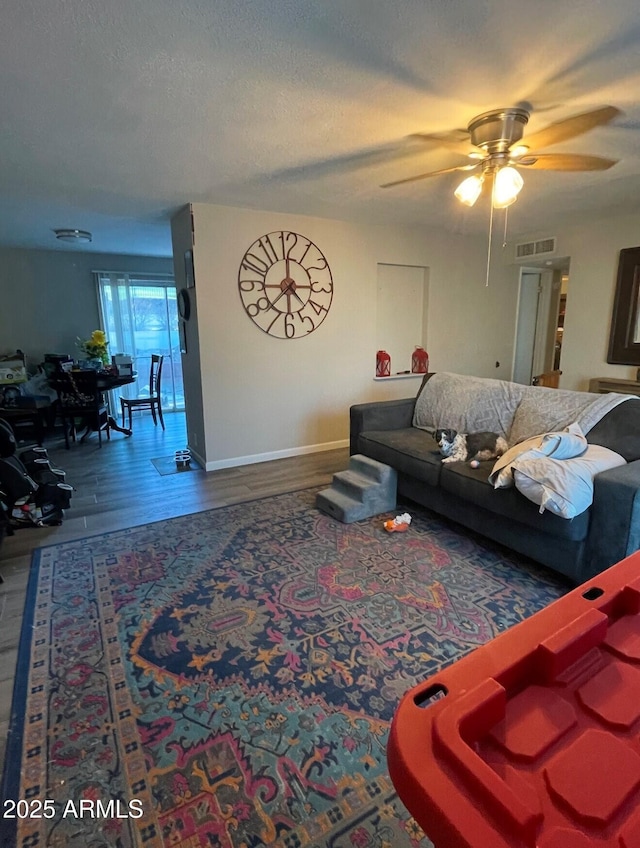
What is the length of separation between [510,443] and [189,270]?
9.83 feet

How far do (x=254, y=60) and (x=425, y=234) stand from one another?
3643 mm

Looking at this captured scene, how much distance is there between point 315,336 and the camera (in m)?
4.52

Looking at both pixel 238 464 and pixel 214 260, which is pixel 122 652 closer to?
pixel 238 464

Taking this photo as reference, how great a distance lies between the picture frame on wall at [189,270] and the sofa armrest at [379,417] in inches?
70.7

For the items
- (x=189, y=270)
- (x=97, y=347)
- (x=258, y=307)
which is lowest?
(x=97, y=347)

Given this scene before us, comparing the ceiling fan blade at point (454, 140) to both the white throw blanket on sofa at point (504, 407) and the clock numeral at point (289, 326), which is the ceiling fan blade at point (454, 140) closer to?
the white throw blanket on sofa at point (504, 407)

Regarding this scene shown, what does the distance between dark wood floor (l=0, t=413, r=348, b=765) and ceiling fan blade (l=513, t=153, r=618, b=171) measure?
2.67m

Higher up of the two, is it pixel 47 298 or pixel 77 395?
pixel 47 298

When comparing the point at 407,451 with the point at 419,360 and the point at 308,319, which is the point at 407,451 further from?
the point at 419,360

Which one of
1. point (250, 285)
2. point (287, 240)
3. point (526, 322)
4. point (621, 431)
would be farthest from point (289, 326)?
point (526, 322)

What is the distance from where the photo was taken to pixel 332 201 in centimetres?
369

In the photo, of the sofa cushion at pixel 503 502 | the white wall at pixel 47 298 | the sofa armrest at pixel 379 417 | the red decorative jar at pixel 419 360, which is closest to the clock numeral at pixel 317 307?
the sofa armrest at pixel 379 417

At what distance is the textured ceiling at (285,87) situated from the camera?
1.51 meters

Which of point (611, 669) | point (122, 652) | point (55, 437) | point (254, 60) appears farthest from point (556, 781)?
point (55, 437)
